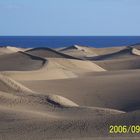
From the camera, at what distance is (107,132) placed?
36.3 ft

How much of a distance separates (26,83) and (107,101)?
15.2ft

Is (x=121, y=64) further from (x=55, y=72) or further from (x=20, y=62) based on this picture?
(x=55, y=72)

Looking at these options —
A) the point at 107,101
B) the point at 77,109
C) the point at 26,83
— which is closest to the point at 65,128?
the point at 77,109
